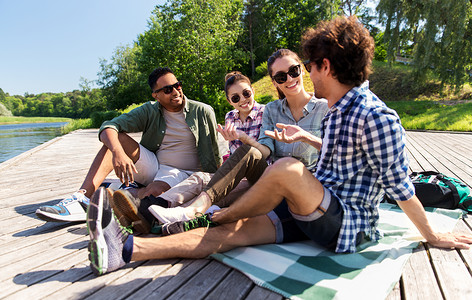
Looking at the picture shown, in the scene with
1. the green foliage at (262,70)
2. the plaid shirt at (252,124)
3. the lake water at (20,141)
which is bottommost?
the lake water at (20,141)

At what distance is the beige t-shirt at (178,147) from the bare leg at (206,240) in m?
1.31

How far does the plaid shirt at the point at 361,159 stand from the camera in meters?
1.51

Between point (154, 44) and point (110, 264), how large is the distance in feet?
58.8

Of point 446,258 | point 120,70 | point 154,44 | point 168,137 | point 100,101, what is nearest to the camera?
point 446,258

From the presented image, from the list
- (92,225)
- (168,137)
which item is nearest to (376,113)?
(92,225)

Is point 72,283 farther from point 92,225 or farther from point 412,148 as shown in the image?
point 412,148

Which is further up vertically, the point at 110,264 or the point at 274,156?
the point at 274,156

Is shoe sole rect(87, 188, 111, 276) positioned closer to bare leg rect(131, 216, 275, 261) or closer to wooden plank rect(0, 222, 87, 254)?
bare leg rect(131, 216, 275, 261)

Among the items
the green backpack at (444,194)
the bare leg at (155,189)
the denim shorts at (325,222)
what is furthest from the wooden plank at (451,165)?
the bare leg at (155,189)

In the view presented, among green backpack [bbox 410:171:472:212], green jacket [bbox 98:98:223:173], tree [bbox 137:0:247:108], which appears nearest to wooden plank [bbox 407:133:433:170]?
green backpack [bbox 410:171:472:212]

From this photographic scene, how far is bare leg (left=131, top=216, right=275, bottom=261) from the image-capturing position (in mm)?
1792

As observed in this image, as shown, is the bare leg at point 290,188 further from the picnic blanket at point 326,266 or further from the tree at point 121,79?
the tree at point 121,79

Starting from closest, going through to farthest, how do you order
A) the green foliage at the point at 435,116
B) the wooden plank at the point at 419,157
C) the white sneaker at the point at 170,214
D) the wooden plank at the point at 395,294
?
the wooden plank at the point at 395,294
the white sneaker at the point at 170,214
the wooden plank at the point at 419,157
the green foliage at the point at 435,116

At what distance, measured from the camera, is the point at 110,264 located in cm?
167
